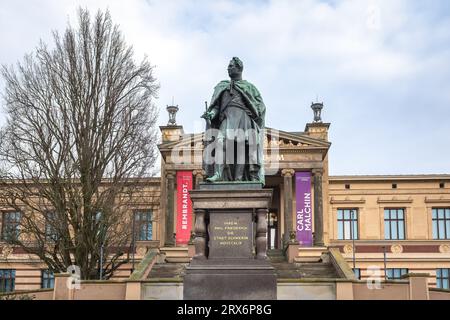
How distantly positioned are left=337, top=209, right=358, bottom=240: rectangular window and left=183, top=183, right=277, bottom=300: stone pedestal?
1712 inches

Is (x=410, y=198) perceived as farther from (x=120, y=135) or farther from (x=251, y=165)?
(x=251, y=165)

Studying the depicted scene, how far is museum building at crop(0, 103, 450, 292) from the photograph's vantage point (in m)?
49.3

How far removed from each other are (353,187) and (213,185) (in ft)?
147

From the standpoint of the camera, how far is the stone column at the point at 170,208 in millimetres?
49062

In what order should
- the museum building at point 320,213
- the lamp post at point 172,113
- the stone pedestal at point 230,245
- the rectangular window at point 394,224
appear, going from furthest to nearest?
the lamp post at point 172,113 < the rectangular window at point 394,224 < the museum building at point 320,213 < the stone pedestal at point 230,245

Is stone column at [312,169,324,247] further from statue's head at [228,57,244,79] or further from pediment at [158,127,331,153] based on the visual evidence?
statue's head at [228,57,244,79]

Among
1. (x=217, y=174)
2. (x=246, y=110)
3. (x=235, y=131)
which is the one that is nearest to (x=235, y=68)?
(x=246, y=110)

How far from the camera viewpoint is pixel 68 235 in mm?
28875

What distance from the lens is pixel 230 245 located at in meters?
13.1

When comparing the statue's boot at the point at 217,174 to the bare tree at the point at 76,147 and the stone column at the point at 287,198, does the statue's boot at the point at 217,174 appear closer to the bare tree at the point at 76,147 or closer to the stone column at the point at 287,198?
the bare tree at the point at 76,147

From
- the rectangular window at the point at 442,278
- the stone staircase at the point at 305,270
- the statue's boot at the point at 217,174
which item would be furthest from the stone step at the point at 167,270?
the rectangular window at the point at 442,278

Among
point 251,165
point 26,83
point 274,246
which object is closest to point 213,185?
point 251,165

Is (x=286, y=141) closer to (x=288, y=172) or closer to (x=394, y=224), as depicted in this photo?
(x=288, y=172)

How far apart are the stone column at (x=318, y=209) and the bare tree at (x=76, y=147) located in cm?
2027
